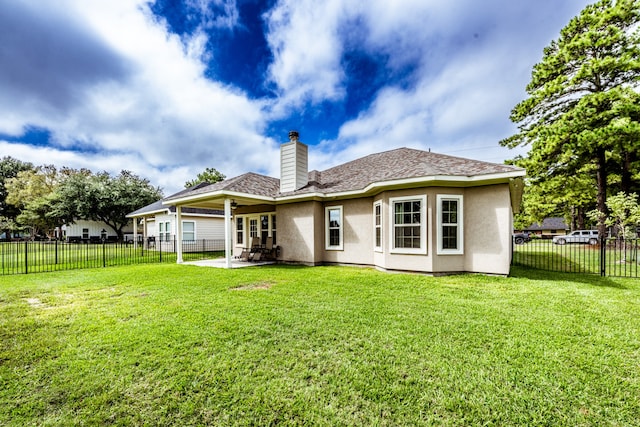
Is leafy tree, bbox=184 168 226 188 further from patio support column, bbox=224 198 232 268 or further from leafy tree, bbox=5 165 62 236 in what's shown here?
patio support column, bbox=224 198 232 268

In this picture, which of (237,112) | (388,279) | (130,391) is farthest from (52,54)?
(388,279)

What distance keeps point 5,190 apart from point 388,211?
5536 centimetres

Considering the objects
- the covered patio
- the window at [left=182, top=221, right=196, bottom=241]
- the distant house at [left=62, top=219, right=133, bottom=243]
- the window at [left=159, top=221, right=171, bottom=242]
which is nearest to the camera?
the covered patio

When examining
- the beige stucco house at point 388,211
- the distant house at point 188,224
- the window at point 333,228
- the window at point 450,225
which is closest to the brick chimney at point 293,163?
the beige stucco house at point 388,211

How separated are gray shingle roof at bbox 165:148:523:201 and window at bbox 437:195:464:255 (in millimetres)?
899

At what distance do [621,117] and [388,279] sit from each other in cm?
1643

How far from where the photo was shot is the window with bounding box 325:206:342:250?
1091 cm

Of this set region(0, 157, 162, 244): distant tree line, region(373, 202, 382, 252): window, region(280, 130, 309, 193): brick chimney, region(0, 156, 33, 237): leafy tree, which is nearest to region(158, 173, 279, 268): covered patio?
region(280, 130, 309, 193): brick chimney

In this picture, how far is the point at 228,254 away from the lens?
10133mm

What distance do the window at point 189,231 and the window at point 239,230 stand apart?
6987mm

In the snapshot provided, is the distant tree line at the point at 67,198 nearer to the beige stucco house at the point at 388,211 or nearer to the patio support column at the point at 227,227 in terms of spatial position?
the beige stucco house at the point at 388,211

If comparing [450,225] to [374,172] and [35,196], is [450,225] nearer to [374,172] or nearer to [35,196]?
[374,172]

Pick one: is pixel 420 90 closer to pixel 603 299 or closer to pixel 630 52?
pixel 603 299

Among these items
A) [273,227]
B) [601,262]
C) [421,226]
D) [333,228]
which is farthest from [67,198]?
[601,262]
